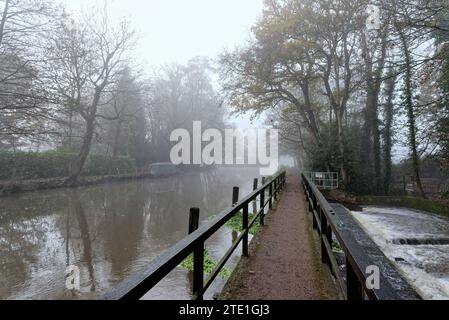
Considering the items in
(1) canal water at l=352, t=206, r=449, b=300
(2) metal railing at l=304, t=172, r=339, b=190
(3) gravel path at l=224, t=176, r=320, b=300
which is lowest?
(1) canal water at l=352, t=206, r=449, b=300

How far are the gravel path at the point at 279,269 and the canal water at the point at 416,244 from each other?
2384mm

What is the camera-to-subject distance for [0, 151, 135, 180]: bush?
17.7 meters

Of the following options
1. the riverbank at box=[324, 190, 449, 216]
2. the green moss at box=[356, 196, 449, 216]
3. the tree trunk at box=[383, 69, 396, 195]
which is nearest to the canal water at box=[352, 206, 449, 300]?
the green moss at box=[356, 196, 449, 216]

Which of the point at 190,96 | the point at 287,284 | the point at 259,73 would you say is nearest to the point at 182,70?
the point at 190,96

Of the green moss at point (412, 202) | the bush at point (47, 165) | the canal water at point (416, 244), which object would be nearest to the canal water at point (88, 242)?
the bush at point (47, 165)

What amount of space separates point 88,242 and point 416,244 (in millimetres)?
9281

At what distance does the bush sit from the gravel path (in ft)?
55.4

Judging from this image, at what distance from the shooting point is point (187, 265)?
6.44 m

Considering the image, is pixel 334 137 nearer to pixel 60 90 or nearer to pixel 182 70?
pixel 60 90

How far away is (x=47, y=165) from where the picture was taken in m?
20.6

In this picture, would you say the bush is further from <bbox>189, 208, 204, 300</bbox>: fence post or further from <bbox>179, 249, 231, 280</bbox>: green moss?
<bbox>189, 208, 204, 300</bbox>: fence post

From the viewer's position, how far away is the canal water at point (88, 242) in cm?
546

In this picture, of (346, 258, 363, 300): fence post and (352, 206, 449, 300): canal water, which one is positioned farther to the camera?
(352, 206, 449, 300): canal water
